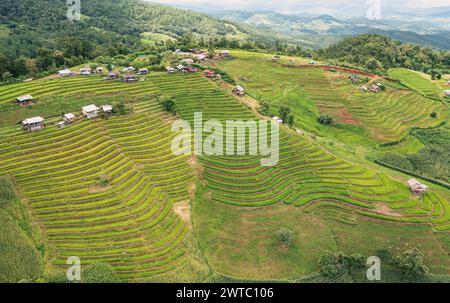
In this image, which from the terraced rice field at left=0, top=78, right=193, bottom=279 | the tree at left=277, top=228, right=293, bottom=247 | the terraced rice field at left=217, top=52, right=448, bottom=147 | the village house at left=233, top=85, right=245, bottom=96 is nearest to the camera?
the terraced rice field at left=0, top=78, right=193, bottom=279

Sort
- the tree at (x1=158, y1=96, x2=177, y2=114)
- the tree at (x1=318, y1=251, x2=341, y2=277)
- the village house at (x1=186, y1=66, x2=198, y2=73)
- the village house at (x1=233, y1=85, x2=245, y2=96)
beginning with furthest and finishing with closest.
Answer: the village house at (x1=186, y1=66, x2=198, y2=73) → the village house at (x1=233, y1=85, x2=245, y2=96) → the tree at (x1=158, y1=96, x2=177, y2=114) → the tree at (x1=318, y1=251, x2=341, y2=277)

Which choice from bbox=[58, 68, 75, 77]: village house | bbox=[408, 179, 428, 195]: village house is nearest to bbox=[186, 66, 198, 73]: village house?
bbox=[58, 68, 75, 77]: village house

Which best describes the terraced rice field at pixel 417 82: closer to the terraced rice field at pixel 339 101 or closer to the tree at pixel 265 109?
the terraced rice field at pixel 339 101

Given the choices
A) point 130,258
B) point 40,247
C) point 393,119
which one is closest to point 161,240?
point 130,258

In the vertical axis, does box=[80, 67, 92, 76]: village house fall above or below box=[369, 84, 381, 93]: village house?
above

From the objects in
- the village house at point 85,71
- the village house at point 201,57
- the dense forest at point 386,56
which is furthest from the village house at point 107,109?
the dense forest at point 386,56

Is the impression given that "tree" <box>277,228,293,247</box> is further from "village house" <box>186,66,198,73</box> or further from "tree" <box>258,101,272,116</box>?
"village house" <box>186,66,198,73</box>

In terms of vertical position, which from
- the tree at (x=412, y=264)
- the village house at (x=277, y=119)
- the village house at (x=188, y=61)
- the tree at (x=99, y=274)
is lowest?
the tree at (x=412, y=264)
